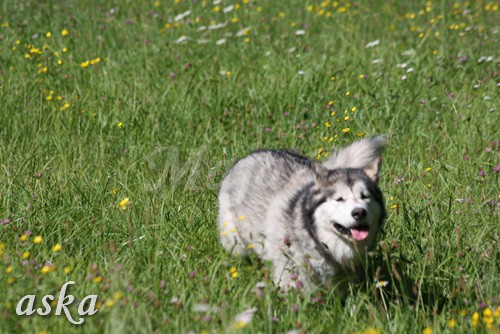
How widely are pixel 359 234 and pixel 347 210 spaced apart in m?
0.15

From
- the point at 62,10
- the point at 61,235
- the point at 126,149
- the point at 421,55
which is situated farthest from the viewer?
the point at 62,10

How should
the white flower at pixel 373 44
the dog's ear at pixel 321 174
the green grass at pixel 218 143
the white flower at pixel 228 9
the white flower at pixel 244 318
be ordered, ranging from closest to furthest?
the white flower at pixel 244 318 < the green grass at pixel 218 143 < the dog's ear at pixel 321 174 < the white flower at pixel 373 44 < the white flower at pixel 228 9

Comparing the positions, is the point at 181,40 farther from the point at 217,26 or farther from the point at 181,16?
the point at 181,16

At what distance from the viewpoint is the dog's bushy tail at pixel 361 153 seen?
4586mm

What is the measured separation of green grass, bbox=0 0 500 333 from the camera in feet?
12.0

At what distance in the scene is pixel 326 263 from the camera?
4.14m

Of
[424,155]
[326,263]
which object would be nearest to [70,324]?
[326,263]

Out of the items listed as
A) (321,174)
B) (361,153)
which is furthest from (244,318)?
(361,153)

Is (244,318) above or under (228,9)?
above

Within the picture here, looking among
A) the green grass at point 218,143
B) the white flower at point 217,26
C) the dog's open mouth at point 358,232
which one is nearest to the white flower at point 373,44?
the green grass at point 218,143

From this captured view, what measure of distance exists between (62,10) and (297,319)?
254 inches

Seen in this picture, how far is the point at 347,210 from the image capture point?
152 inches

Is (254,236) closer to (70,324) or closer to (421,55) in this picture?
(70,324)

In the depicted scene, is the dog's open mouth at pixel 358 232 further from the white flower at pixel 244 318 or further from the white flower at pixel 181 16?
the white flower at pixel 181 16
